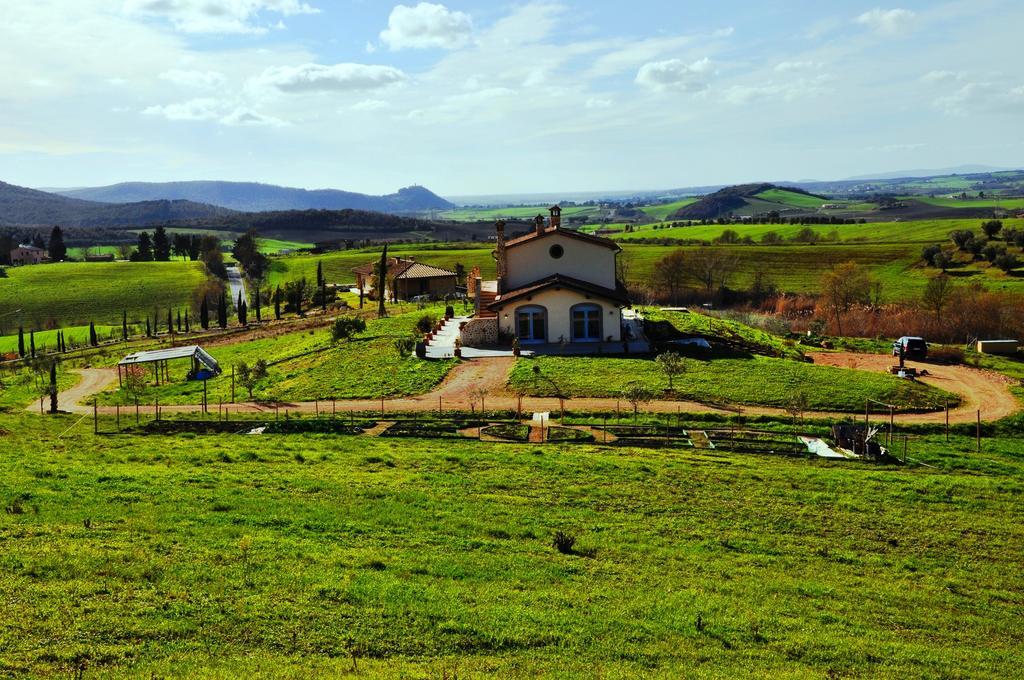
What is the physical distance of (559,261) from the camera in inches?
1783

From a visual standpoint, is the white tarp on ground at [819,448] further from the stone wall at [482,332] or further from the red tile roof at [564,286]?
the stone wall at [482,332]

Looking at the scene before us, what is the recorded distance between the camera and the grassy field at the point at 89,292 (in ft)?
288


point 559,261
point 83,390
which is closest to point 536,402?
point 559,261

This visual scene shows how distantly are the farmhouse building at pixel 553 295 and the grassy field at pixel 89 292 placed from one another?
194ft

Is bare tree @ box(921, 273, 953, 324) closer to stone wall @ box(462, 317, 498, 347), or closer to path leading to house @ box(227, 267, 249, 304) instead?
stone wall @ box(462, 317, 498, 347)

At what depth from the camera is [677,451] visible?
25469 millimetres

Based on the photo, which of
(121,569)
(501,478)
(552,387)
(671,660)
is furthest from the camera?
(552,387)

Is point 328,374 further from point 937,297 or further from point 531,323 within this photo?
point 937,297

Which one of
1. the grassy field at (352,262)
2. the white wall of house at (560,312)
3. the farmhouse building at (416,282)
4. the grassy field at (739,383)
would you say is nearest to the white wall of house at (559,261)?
the white wall of house at (560,312)

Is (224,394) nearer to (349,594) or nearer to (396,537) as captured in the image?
(396,537)

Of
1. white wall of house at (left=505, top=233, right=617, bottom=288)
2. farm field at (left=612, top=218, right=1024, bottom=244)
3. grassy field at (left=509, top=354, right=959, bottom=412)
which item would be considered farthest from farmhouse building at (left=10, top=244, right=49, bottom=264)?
grassy field at (left=509, top=354, right=959, bottom=412)

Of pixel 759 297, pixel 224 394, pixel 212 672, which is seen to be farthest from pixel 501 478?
pixel 759 297

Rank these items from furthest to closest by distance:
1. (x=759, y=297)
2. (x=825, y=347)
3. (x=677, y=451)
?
(x=759, y=297) < (x=825, y=347) < (x=677, y=451)

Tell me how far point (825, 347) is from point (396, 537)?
121 ft
